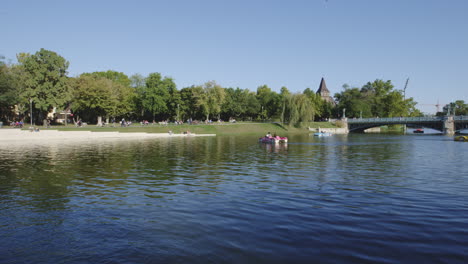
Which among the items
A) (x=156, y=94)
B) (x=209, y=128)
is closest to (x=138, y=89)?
(x=156, y=94)

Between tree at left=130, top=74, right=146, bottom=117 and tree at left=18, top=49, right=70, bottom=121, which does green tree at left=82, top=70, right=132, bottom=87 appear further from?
tree at left=18, top=49, right=70, bottom=121

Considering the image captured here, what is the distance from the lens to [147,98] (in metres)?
124

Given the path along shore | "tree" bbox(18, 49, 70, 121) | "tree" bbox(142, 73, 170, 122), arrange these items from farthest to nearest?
"tree" bbox(142, 73, 170, 122), "tree" bbox(18, 49, 70, 121), the path along shore

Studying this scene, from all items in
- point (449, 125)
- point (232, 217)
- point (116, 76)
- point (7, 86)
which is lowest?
point (232, 217)

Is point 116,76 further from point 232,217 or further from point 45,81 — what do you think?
point 232,217

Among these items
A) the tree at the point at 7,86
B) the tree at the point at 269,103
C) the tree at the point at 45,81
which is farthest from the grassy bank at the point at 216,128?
the tree at the point at 269,103

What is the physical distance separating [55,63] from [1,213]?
100 m

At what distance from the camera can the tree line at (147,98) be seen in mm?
98250

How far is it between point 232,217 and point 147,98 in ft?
378

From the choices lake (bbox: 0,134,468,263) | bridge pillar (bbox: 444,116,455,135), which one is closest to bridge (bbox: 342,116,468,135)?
bridge pillar (bbox: 444,116,455,135)

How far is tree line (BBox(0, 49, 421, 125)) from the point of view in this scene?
98250mm

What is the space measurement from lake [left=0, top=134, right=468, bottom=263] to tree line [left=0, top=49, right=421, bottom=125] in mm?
84207

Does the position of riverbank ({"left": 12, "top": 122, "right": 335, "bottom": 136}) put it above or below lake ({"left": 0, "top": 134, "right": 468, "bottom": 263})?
above

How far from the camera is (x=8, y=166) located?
1169 inches
